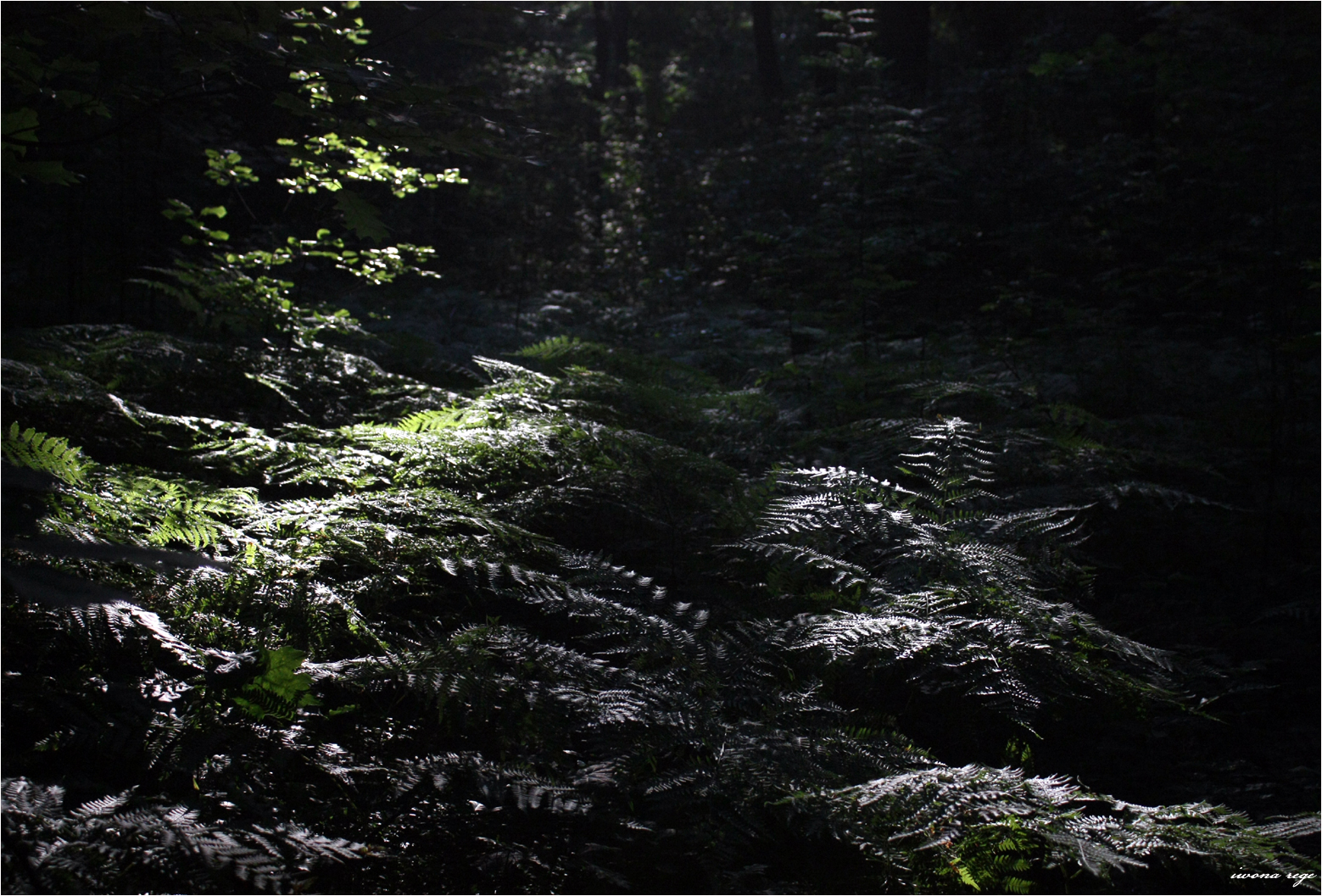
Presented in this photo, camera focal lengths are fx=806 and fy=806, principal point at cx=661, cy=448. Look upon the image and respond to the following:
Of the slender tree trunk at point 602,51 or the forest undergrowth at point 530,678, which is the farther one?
the slender tree trunk at point 602,51

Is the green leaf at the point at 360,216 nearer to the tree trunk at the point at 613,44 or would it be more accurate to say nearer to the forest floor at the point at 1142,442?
the forest floor at the point at 1142,442

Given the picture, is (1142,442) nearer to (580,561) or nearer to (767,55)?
(580,561)

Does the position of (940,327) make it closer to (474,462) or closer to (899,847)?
(474,462)

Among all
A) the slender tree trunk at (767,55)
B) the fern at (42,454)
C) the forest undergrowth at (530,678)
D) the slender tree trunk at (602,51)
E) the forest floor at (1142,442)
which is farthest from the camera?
the slender tree trunk at (602,51)

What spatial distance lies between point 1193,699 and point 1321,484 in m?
2.78

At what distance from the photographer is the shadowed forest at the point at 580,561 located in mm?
1618

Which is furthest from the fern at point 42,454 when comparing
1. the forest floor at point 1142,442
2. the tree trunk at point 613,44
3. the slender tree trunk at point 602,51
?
the slender tree trunk at point 602,51

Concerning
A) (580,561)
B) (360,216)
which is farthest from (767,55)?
(580,561)

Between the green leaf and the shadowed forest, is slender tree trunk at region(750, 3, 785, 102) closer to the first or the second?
the shadowed forest

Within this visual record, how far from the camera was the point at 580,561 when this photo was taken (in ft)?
7.84

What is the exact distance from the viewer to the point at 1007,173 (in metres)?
10.2

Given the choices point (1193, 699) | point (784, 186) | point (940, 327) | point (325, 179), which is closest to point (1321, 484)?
point (1193, 699)

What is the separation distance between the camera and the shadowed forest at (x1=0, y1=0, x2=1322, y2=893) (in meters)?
1.62

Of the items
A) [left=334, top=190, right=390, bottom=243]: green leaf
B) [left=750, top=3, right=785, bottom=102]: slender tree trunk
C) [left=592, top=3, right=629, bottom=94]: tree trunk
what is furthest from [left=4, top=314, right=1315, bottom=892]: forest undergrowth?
[left=592, top=3, right=629, bottom=94]: tree trunk
